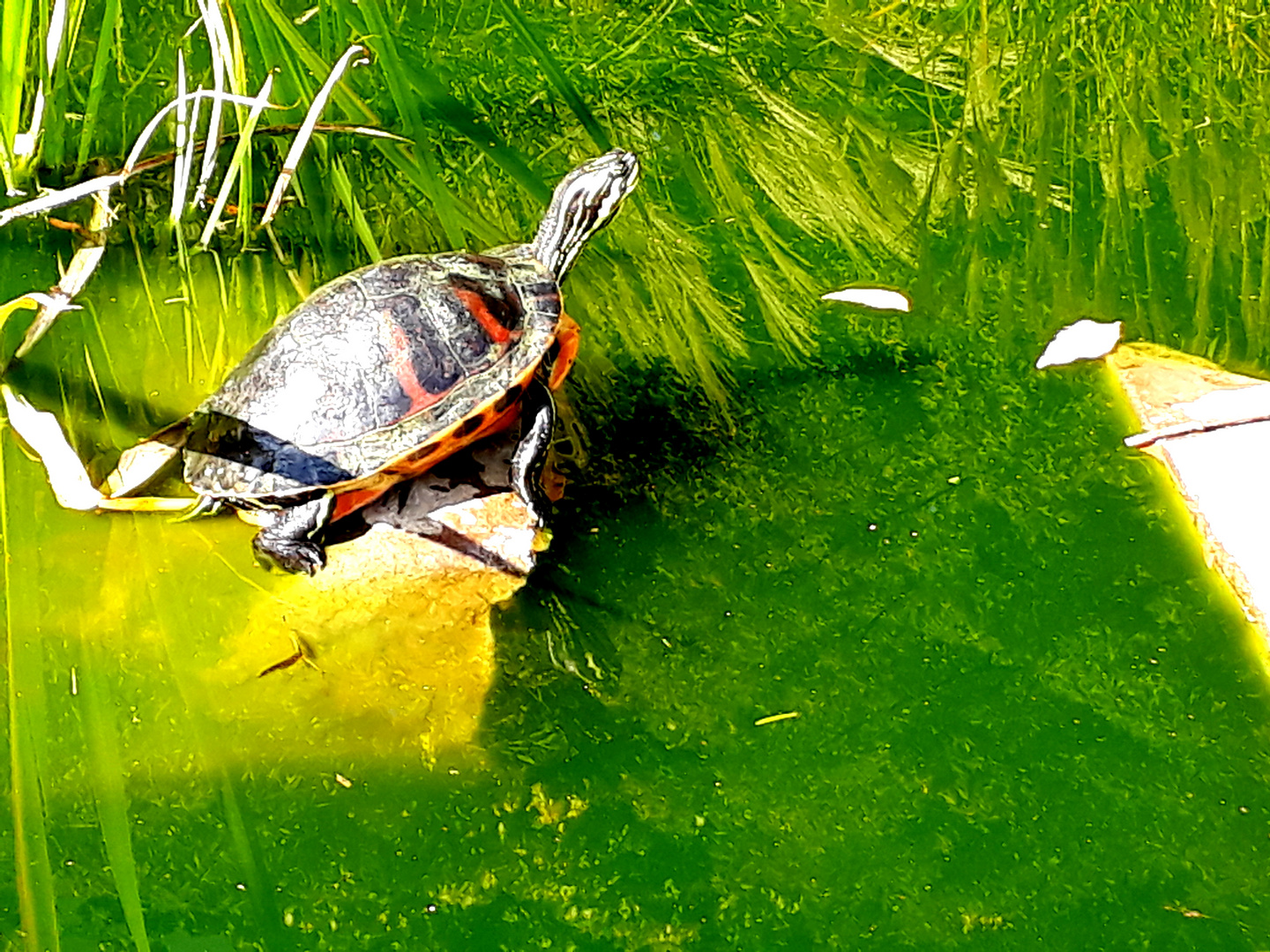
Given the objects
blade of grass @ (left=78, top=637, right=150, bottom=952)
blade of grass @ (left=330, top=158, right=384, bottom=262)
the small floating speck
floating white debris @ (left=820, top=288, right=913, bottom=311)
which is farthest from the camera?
floating white debris @ (left=820, top=288, right=913, bottom=311)

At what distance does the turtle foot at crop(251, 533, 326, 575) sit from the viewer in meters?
1.75

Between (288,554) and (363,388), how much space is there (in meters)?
0.26

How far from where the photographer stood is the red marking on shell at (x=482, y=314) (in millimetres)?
1877

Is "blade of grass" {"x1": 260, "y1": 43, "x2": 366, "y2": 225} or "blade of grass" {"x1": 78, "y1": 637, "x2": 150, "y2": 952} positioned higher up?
"blade of grass" {"x1": 260, "y1": 43, "x2": 366, "y2": 225}

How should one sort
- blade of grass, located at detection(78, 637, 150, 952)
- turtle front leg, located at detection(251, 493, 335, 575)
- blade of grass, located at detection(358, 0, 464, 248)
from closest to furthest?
blade of grass, located at detection(78, 637, 150, 952) < turtle front leg, located at detection(251, 493, 335, 575) < blade of grass, located at detection(358, 0, 464, 248)

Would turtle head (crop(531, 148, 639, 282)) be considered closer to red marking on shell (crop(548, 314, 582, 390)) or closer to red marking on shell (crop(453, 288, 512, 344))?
red marking on shell (crop(548, 314, 582, 390))

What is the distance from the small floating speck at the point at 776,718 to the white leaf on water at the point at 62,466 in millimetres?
969

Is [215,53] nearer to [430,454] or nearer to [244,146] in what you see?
[244,146]

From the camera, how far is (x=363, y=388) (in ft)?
5.85

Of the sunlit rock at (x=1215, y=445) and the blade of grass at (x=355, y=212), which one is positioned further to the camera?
the blade of grass at (x=355, y=212)

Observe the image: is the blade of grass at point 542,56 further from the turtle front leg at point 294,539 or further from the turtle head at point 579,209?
the turtle front leg at point 294,539

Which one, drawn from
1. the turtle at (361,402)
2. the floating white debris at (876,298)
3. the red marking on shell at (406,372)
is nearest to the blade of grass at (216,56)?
the turtle at (361,402)

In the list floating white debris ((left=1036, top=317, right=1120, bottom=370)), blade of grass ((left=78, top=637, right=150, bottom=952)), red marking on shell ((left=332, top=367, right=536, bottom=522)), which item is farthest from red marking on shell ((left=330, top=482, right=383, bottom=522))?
floating white debris ((left=1036, top=317, right=1120, bottom=370))

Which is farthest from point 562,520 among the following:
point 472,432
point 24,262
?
point 24,262
